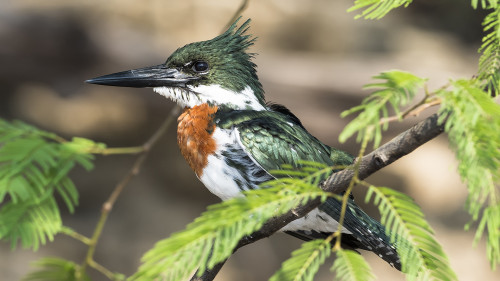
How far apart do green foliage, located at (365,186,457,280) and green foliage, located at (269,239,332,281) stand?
0.37 ft

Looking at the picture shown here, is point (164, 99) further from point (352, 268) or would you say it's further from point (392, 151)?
point (352, 268)

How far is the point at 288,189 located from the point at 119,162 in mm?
3940

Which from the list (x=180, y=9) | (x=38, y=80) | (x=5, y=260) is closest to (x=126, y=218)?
(x=5, y=260)

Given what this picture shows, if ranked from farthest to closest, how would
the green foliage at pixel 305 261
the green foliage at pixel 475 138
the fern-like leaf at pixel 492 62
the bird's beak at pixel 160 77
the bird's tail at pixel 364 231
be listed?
1. the bird's beak at pixel 160 77
2. the bird's tail at pixel 364 231
3. the fern-like leaf at pixel 492 62
4. the green foliage at pixel 305 261
5. the green foliage at pixel 475 138

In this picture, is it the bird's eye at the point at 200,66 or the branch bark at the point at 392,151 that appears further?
the bird's eye at the point at 200,66

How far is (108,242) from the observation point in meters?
4.80

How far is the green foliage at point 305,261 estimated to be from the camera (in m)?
1.07

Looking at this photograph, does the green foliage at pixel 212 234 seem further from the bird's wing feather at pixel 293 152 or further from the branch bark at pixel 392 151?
the bird's wing feather at pixel 293 152

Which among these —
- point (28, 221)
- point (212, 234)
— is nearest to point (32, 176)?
point (28, 221)

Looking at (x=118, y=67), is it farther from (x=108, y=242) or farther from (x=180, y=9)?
(x=108, y=242)

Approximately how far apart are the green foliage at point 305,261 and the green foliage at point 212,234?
0.08 meters

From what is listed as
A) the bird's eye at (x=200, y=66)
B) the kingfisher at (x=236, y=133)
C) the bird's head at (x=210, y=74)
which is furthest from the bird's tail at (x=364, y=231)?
the bird's eye at (x=200, y=66)

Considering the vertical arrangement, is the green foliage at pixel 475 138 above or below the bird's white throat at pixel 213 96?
above

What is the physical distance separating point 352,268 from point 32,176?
0.65m
